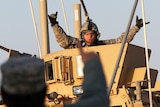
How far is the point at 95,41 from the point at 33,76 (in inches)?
375

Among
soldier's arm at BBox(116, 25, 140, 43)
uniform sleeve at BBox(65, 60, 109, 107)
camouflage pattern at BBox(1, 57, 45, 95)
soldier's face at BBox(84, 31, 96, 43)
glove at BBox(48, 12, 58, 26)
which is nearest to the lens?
camouflage pattern at BBox(1, 57, 45, 95)

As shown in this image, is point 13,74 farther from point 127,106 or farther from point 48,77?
point 48,77

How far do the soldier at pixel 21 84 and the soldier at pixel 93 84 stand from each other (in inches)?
7.9

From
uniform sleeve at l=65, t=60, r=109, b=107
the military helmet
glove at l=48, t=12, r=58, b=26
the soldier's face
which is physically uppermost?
glove at l=48, t=12, r=58, b=26

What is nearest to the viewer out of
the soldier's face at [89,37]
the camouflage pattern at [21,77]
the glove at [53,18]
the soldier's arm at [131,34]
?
the camouflage pattern at [21,77]

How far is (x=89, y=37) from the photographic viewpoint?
11547 mm

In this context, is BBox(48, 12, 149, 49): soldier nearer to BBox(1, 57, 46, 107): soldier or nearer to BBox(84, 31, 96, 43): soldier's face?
BBox(84, 31, 96, 43): soldier's face

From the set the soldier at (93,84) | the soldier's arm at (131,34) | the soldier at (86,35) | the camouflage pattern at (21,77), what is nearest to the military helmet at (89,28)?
the soldier at (86,35)

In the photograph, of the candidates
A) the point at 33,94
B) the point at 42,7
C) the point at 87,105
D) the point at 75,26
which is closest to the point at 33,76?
the point at 33,94

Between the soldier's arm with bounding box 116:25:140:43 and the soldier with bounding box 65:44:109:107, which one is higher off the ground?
the soldier's arm with bounding box 116:25:140:43

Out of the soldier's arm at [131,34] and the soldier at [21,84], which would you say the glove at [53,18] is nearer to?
the soldier's arm at [131,34]

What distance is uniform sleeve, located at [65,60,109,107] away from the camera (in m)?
2.33

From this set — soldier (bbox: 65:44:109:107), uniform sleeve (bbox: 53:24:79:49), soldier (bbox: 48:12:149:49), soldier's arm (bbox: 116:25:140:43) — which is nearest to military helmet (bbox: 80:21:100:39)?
soldier (bbox: 48:12:149:49)

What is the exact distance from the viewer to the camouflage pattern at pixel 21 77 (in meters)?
2.16
